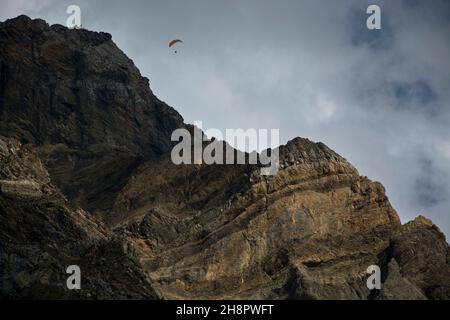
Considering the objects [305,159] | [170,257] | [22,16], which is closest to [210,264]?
[170,257]

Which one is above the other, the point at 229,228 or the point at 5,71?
the point at 5,71

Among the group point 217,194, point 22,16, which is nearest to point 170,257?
point 217,194
